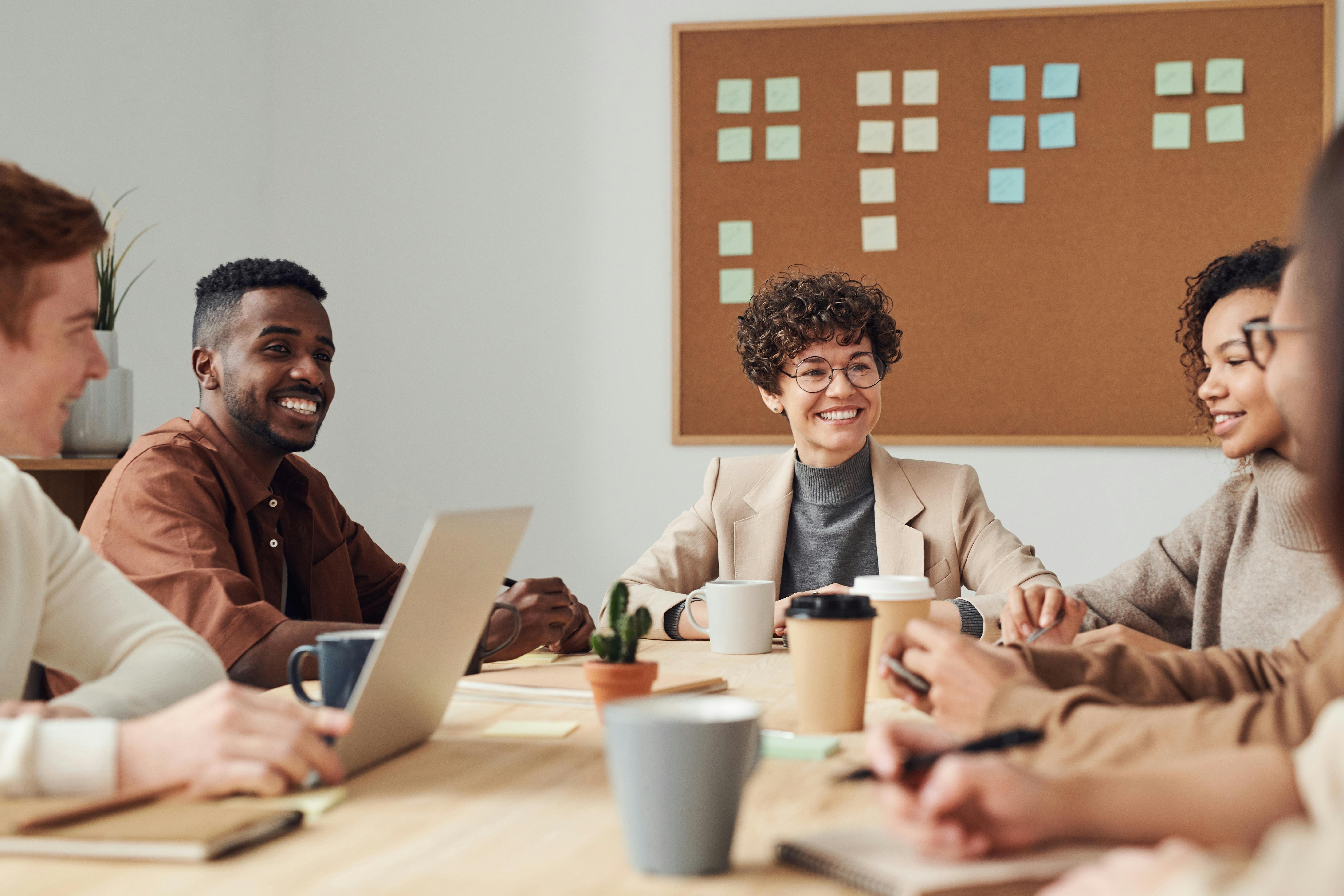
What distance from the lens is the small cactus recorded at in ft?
3.40

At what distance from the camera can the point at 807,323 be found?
2160 millimetres

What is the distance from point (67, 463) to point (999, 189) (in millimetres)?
2368

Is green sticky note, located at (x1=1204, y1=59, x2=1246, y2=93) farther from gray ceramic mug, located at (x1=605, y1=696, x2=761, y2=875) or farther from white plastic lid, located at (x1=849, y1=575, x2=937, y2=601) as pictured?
gray ceramic mug, located at (x1=605, y1=696, x2=761, y2=875)

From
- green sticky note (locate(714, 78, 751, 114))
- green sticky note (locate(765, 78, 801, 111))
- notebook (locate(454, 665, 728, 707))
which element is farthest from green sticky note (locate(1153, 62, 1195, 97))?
notebook (locate(454, 665, 728, 707))

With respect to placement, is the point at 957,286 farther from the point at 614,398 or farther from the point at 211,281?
the point at 211,281

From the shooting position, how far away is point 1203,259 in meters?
3.01

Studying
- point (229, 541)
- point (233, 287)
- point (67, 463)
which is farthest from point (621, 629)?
point (67, 463)

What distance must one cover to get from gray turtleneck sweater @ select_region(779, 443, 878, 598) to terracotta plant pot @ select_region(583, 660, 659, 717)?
1048mm

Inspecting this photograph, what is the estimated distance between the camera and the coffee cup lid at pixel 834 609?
39.2 inches

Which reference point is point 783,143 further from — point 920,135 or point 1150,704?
point 1150,704

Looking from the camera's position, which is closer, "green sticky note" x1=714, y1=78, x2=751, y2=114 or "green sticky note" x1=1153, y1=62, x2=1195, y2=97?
"green sticky note" x1=1153, y1=62, x2=1195, y2=97

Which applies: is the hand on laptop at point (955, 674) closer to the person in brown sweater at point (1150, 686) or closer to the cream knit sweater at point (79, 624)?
the person in brown sweater at point (1150, 686)

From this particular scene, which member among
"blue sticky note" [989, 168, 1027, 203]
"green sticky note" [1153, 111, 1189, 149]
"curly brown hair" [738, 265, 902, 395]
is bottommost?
"curly brown hair" [738, 265, 902, 395]

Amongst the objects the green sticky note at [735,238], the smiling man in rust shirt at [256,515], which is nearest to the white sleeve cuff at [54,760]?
the smiling man in rust shirt at [256,515]
